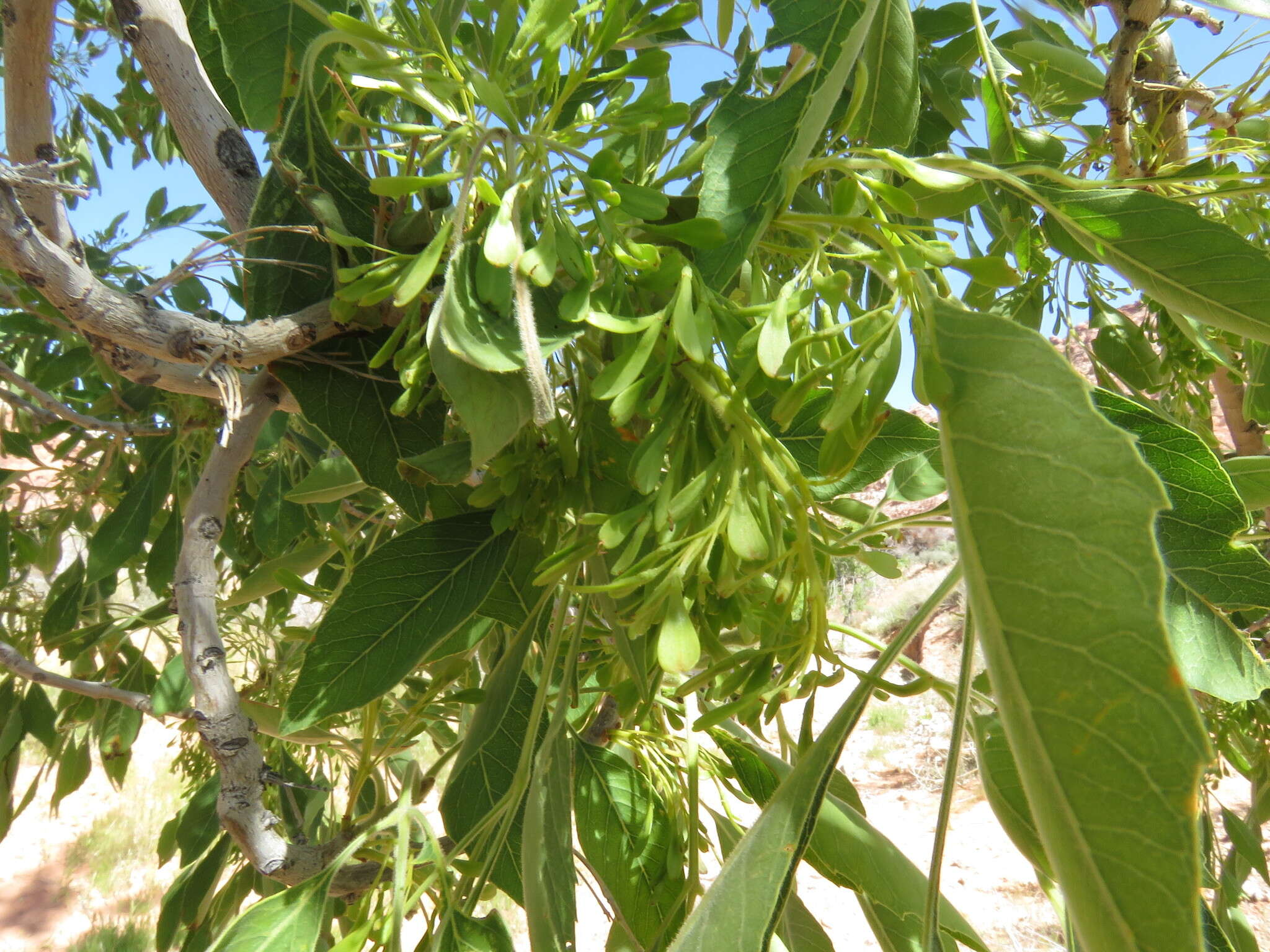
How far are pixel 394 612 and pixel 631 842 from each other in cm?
21

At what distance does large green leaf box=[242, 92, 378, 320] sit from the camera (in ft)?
1.33

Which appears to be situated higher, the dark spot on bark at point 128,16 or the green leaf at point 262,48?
the green leaf at point 262,48

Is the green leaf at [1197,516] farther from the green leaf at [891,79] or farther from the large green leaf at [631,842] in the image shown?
the large green leaf at [631,842]

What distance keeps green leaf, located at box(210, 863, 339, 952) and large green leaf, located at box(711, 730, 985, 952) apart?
245 mm

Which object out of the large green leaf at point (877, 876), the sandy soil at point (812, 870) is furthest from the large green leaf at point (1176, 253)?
the sandy soil at point (812, 870)

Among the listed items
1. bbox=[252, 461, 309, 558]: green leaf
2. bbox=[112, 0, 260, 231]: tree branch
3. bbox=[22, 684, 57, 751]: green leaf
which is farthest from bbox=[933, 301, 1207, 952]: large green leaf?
bbox=[22, 684, 57, 751]: green leaf

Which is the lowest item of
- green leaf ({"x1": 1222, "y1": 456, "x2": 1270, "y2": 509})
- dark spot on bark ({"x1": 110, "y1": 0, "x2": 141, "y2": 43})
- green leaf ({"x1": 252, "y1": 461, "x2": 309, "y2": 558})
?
green leaf ({"x1": 252, "y1": 461, "x2": 309, "y2": 558})

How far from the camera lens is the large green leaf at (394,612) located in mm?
411

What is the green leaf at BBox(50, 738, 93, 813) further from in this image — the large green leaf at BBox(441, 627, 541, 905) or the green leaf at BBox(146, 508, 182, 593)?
the large green leaf at BBox(441, 627, 541, 905)

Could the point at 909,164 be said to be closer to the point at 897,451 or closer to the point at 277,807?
the point at 897,451

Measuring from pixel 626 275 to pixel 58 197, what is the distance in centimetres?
33

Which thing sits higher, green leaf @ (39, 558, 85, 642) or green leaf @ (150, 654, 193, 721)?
green leaf @ (150, 654, 193, 721)

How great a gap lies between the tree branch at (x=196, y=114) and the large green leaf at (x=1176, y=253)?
0.42 m

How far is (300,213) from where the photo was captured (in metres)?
0.42
